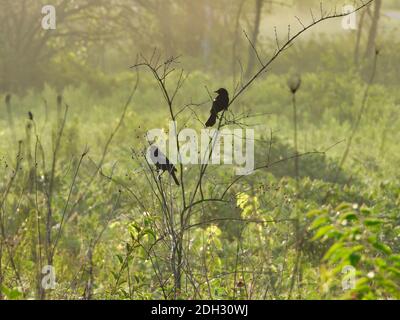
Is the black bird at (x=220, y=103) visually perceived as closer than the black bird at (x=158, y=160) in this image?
Yes

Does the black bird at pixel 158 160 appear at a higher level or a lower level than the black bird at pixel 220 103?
lower

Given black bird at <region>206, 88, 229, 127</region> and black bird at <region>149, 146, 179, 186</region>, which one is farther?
black bird at <region>149, 146, 179, 186</region>

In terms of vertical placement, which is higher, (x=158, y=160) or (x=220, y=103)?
(x=220, y=103)

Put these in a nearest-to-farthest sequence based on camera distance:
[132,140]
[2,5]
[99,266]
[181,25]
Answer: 1. [99,266]
2. [132,140]
3. [2,5]
4. [181,25]

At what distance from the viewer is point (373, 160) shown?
1023 cm

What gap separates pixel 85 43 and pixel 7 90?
3910mm

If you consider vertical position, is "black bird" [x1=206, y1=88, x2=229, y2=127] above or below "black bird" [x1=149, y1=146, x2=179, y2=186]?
above

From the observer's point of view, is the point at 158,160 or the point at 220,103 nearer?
the point at 220,103
